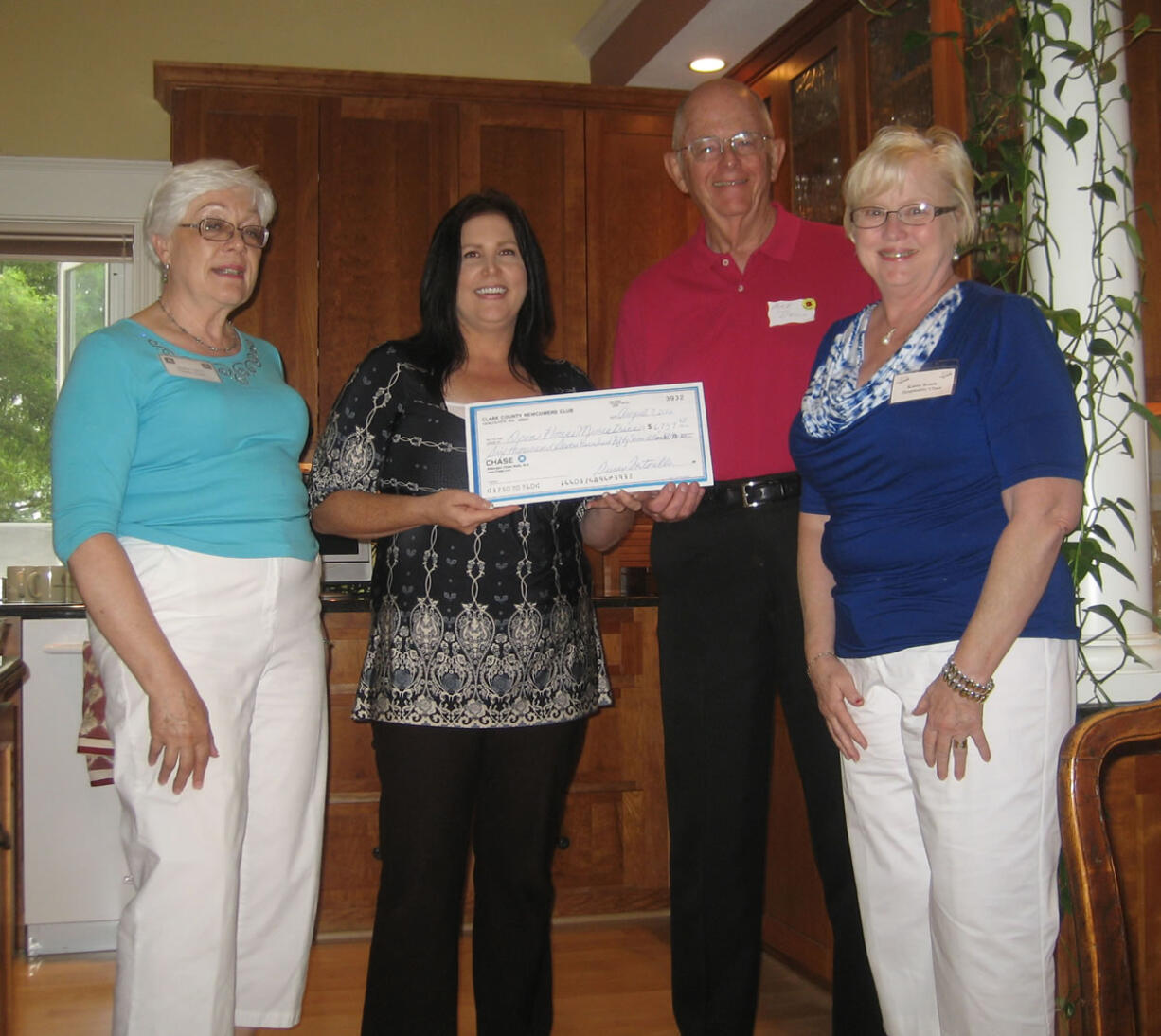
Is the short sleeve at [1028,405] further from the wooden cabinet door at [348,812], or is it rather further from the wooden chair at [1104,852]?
the wooden cabinet door at [348,812]

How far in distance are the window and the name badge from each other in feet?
9.02

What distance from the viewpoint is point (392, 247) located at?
3.80 m

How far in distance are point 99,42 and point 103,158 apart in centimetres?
41

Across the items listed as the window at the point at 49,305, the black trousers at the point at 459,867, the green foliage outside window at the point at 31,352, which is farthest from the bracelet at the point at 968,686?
the green foliage outside window at the point at 31,352

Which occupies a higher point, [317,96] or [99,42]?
[99,42]

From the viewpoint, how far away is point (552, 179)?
12.9ft

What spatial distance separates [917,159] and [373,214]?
8.49 ft

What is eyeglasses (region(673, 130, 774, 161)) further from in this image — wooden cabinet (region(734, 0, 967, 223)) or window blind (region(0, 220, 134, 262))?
window blind (region(0, 220, 134, 262))

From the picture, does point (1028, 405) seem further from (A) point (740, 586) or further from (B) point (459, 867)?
(B) point (459, 867)

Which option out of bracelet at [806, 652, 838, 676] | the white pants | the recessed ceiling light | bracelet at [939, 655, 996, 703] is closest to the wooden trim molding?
the recessed ceiling light

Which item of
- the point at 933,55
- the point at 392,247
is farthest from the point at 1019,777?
the point at 392,247

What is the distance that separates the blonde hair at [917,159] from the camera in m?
1.53

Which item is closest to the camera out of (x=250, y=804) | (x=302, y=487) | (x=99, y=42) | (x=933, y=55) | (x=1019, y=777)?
(x=1019, y=777)

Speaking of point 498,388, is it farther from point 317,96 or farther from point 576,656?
point 317,96
